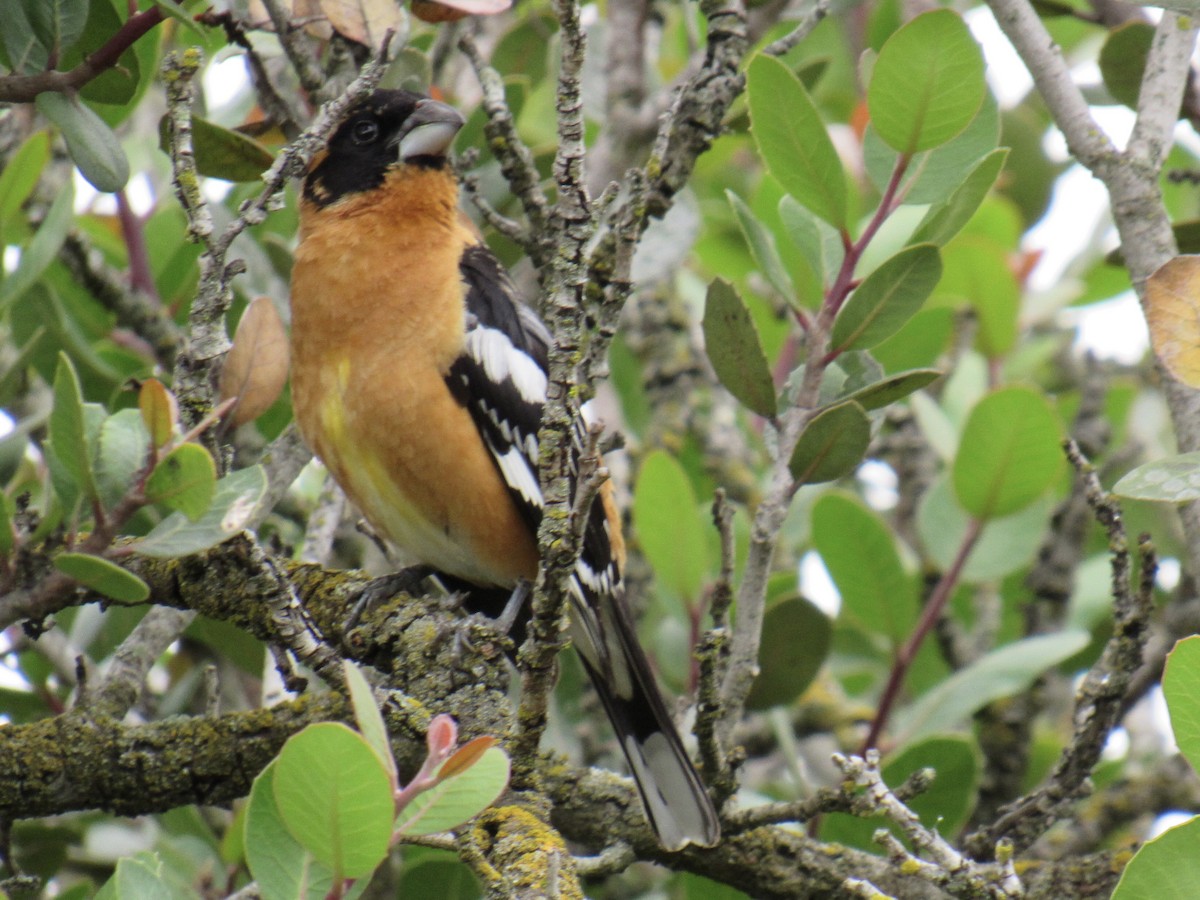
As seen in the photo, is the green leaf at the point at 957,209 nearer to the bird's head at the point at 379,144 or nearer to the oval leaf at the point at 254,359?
the oval leaf at the point at 254,359

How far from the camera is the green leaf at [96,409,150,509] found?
89.3 inches

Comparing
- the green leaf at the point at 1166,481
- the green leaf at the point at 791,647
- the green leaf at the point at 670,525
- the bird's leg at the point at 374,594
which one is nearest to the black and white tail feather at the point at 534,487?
the green leaf at the point at 670,525

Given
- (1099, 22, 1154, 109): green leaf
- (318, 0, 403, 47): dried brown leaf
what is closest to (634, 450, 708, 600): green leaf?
(318, 0, 403, 47): dried brown leaf

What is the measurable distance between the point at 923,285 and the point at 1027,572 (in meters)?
2.44

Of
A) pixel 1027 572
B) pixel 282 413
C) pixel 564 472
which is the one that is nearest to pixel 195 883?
pixel 282 413

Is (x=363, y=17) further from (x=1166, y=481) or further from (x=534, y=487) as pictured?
(x=1166, y=481)

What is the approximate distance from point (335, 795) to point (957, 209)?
74.2 inches

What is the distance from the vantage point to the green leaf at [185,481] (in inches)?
86.7

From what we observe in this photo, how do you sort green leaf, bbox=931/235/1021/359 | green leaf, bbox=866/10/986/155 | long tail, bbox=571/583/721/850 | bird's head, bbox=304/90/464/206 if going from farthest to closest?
green leaf, bbox=931/235/1021/359, bird's head, bbox=304/90/464/206, long tail, bbox=571/583/721/850, green leaf, bbox=866/10/986/155

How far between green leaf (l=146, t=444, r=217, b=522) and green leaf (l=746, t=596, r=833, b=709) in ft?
6.16

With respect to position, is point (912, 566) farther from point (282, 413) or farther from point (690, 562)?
point (282, 413)

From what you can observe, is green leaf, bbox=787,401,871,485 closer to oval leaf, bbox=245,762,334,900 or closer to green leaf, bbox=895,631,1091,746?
green leaf, bbox=895,631,1091,746

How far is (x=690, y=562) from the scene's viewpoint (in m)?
3.88

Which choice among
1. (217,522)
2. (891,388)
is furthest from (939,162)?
(217,522)
